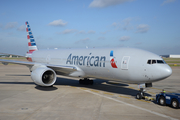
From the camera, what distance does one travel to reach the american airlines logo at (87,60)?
15199 mm

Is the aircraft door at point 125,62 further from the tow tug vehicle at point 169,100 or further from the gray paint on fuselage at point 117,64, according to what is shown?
the tow tug vehicle at point 169,100

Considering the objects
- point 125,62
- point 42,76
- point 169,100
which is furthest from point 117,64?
point 42,76

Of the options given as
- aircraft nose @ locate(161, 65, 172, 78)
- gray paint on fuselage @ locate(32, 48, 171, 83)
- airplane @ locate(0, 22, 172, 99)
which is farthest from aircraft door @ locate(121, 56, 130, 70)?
aircraft nose @ locate(161, 65, 172, 78)

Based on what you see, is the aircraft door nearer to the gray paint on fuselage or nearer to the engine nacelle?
the gray paint on fuselage

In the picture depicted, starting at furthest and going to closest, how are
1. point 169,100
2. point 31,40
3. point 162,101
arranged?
point 31,40 < point 162,101 < point 169,100

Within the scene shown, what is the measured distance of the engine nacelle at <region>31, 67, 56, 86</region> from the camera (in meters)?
15.6

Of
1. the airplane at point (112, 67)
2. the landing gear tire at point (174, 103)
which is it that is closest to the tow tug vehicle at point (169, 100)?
the landing gear tire at point (174, 103)

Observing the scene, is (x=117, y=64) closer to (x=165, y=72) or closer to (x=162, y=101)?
(x=165, y=72)

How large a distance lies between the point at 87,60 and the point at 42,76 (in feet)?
15.0

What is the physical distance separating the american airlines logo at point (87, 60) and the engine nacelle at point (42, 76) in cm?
284

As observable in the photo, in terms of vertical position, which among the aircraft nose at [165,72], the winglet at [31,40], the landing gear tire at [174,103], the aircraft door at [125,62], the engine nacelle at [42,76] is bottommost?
the landing gear tire at [174,103]

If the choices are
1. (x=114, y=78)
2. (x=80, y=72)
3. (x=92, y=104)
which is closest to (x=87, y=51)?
(x=80, y=72)

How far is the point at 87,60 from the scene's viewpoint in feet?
54.3

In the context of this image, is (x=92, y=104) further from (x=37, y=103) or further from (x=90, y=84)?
(x=90, y=84)
